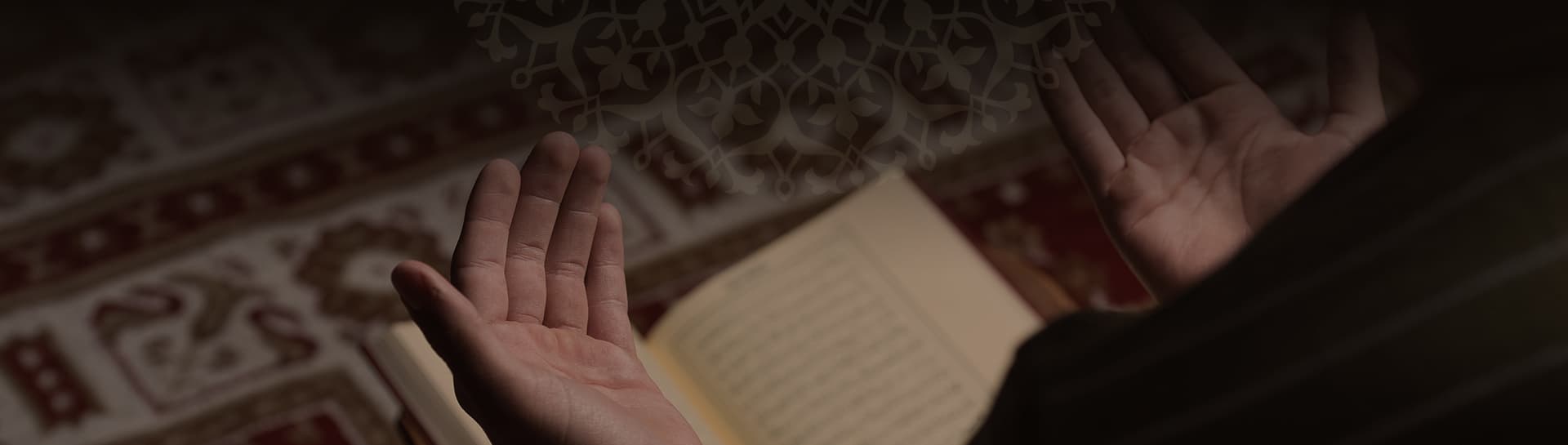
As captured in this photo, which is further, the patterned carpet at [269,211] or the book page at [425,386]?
the patterned carpet at [269,211]

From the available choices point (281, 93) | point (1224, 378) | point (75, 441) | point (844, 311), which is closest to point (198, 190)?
point (281, 93)

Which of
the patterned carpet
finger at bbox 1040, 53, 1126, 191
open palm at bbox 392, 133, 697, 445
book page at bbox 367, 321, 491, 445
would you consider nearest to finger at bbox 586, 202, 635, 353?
open palm at bbox 392, 133, 697, 445

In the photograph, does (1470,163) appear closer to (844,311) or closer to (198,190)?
(844,311)

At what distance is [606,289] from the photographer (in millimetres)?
834

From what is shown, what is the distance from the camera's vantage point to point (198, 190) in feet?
5.37

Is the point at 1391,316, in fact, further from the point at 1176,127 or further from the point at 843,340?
the point at 843,340

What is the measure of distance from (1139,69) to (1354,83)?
0.12 m

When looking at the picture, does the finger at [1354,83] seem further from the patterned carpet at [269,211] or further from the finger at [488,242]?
the patterned carpet at [269,211]

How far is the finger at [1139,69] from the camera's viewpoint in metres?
0.84

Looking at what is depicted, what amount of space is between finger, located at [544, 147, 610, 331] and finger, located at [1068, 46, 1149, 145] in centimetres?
29

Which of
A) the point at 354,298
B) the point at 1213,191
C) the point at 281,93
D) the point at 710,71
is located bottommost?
the point at 1213,191

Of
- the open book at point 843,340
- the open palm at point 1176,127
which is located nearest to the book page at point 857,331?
the open book at point 843,340

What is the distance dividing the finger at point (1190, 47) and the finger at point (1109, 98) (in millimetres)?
32

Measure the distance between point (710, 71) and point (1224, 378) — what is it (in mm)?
456
